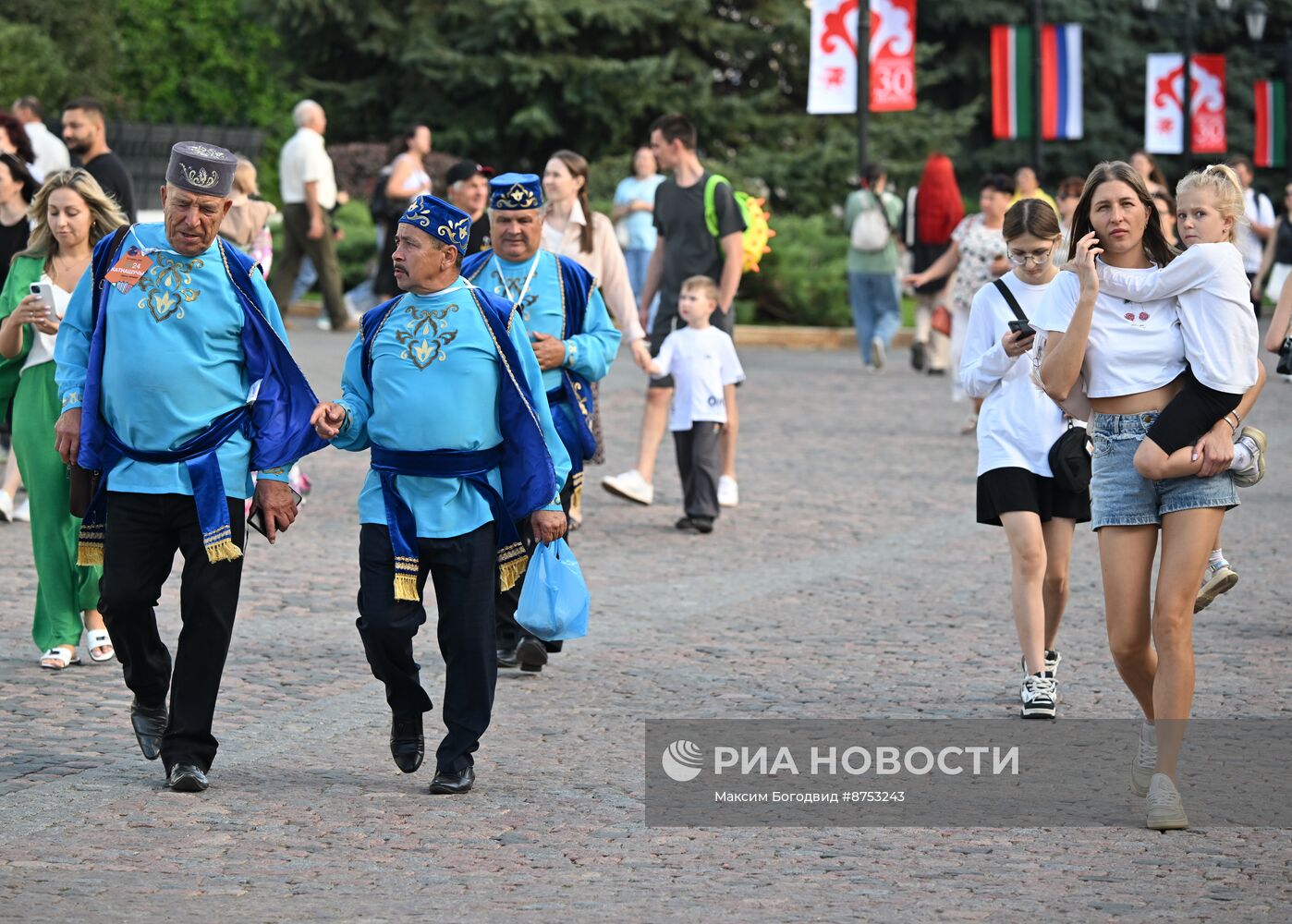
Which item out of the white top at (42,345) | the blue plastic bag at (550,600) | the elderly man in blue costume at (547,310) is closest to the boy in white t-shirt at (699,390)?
the elderly man in blue costume at (547,310)

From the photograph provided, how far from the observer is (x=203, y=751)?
6258mm

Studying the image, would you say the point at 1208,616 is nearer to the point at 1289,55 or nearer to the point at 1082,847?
the point at 1082,847

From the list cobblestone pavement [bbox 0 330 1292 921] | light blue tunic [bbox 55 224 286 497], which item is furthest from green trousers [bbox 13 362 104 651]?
light blue tunic [bbox 55 224 286 497]

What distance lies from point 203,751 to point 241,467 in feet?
2.77

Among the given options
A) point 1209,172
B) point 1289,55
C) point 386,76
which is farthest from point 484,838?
point 1289,55

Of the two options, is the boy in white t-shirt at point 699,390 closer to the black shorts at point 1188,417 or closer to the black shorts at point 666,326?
the black shorts at point 666,326

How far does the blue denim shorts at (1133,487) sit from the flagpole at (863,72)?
1844 cm

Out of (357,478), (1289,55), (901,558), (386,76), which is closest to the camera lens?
(901,558)

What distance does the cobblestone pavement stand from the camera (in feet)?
17.2

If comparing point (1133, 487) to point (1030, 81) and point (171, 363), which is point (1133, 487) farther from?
point (1030, 81)

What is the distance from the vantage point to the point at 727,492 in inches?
495

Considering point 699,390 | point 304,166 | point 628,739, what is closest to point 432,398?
point 628,739

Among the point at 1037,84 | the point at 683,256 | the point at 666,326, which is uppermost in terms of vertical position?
the point at 1037,84

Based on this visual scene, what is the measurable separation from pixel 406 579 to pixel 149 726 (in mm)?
1011
